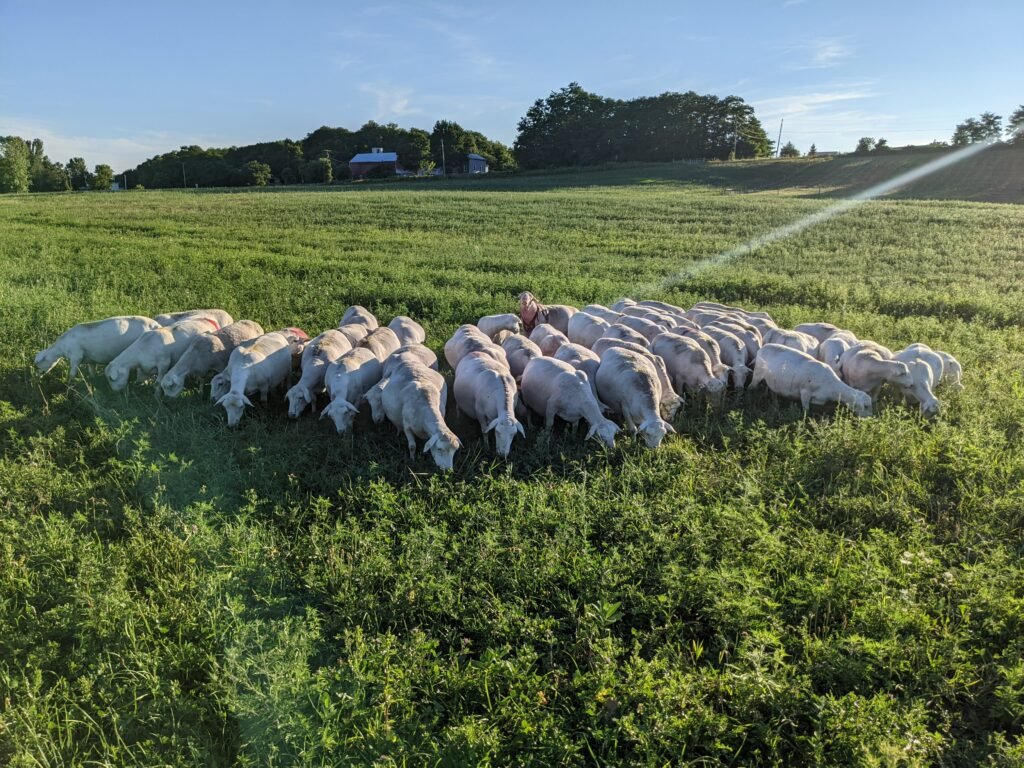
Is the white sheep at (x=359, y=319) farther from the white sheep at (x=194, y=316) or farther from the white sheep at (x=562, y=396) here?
the white sheep at (x=562, y=396)

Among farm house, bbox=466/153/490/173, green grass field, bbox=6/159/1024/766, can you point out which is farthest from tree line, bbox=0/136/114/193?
green grass field, bbox=6/159/1024/766

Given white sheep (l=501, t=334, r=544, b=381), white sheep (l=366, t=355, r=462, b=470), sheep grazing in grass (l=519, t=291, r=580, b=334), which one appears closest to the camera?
white sheep (l=366, t=355, r=462, b=470)

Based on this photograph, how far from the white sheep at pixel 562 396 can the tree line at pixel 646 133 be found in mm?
86350

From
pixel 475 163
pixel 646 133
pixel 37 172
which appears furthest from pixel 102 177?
pixel 646 133

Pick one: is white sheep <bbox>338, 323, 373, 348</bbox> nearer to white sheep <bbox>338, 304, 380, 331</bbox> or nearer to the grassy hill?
white sheep <bbox>338, 304, 380, 331</bbox>

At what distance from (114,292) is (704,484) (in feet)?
38.9

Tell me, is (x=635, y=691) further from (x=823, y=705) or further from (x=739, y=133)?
(x=739, y=133)

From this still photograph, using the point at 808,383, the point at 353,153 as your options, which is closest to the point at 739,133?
the point at 353,153

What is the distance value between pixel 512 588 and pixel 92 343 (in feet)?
22.4

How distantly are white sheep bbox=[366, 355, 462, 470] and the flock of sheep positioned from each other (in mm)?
14

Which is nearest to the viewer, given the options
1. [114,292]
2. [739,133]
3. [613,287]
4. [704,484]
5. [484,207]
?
[704,484]

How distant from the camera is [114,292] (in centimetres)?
1198

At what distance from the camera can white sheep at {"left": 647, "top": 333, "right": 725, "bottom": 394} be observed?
24.0 feet

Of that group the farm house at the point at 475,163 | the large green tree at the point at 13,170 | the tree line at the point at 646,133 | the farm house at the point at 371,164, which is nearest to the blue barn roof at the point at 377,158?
the farm house at the point at 371,164
